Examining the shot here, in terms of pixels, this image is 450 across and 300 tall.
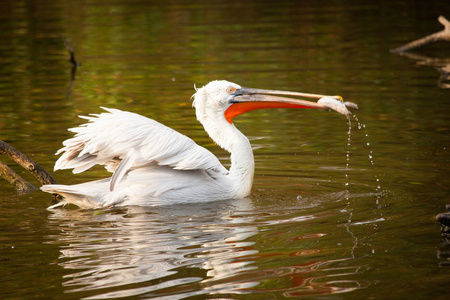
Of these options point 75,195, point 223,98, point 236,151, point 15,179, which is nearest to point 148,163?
point 75,195

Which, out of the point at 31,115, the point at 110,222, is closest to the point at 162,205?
the point at 110,222

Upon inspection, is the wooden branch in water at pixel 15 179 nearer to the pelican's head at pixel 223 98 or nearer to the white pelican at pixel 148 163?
the white pelican at pixel 148 163

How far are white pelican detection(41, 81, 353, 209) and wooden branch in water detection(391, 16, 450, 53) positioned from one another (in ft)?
21.2

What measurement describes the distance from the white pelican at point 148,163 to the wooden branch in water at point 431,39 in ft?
21.2

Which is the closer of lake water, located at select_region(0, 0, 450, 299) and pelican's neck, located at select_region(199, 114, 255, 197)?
lake water, located at select_region(0, 0, 450, 299)

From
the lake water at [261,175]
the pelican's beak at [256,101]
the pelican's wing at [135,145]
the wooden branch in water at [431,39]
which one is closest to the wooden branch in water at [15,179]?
the lake water at [261,175]

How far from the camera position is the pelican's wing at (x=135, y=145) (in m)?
5.54

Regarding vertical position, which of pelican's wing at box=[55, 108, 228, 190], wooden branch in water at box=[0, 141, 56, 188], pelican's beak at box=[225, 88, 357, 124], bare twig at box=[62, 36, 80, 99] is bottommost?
bare twig at box=[62, 36, 80, 99]

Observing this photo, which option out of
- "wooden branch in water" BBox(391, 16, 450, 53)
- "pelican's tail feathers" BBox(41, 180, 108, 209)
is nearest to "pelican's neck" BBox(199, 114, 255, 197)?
"pelican's tail feathers" BBox(41, 180, 108, 209)

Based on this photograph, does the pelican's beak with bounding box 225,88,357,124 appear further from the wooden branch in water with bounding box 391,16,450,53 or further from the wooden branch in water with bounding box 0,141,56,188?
the wooden branch in water with bounding box 391,16,450,53

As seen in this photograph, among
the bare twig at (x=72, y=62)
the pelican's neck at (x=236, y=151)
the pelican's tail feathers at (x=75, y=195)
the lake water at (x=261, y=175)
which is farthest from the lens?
the bare twig at (x=72, y=62)

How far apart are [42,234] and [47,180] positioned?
3.58 ft

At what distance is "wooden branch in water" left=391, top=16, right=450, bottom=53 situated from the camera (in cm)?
1157

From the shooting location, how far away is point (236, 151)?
19.7ft
